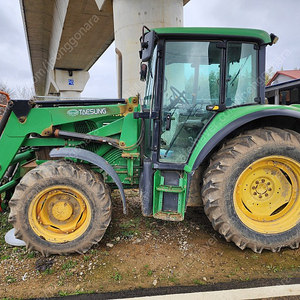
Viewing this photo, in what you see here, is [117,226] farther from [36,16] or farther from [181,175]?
[36,16]

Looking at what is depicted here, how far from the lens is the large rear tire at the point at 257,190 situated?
2496 mm

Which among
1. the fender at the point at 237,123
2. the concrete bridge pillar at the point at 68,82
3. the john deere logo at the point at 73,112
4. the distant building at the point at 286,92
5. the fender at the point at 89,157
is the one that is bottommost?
the fender at the point at 89,157

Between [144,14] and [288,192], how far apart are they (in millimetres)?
5759

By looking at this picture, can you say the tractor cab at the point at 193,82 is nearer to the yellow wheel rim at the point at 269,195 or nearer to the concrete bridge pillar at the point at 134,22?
the yellow wheel rim at the point at 269,195

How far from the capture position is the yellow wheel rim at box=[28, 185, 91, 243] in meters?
2.57

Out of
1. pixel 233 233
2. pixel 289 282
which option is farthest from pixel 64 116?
pixel 289 282

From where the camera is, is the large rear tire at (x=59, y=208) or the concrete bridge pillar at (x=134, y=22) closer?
the large rear tire at (x=59, y=208)

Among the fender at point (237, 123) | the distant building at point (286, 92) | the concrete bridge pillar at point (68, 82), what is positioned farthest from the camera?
the concrete bridge pillar at point (68, 82)

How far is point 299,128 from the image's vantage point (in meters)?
2.94

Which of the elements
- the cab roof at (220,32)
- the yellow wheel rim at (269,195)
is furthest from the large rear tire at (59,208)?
the cab roof at (220,32)

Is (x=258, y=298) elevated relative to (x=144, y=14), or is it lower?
lower

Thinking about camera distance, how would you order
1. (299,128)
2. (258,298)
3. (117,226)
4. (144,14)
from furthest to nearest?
1. (144,14)
2. (117,226)
3. (299,128)
4. (258,298)

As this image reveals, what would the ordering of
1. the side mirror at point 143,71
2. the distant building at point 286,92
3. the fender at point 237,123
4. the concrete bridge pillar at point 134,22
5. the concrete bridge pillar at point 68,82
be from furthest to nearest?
the concrete bridge pillar at point 68,82 < the concrete bridge pillar at point 134,22 < the distant building at point 286,92 < the side mirror at point 143,71 < the fender at point 237,123

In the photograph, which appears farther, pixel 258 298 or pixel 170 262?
pixel 170 262
